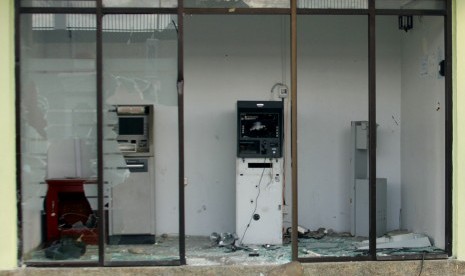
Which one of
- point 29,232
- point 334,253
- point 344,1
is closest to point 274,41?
point 344,1

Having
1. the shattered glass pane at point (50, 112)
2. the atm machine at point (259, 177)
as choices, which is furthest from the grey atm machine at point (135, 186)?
the atm machine at point (259, 177)

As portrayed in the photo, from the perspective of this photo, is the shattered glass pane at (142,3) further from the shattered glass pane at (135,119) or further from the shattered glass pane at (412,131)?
the shattered glass pane at (412,131)

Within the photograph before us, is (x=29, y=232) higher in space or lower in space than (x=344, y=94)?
lower

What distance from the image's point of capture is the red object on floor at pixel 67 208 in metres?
6.64

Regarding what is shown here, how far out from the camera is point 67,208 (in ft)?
22.6

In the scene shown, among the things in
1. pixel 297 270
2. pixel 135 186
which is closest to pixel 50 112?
pixel 135 186

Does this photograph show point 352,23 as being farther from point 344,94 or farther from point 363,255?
point 363,255

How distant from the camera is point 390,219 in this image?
7.93 m

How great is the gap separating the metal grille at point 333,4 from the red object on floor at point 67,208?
284cm

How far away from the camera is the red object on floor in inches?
261

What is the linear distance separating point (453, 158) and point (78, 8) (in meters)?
4.04

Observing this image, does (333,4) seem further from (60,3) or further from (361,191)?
(60,3)

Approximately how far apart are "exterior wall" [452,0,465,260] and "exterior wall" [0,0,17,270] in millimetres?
4385

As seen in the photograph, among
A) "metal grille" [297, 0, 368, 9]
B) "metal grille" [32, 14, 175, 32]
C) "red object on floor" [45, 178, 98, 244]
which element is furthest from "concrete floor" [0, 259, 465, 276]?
"metal grille" [297, 0, 368, 9]
